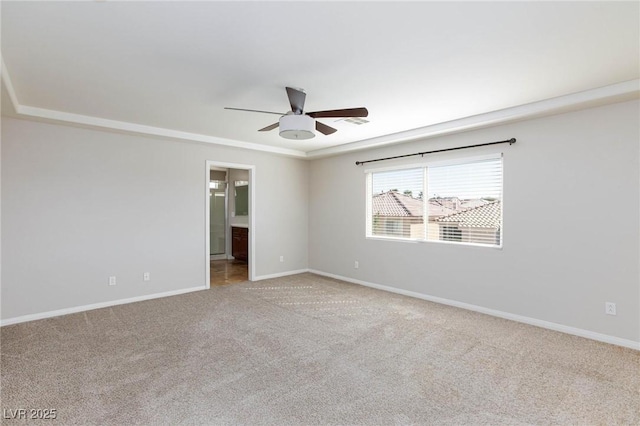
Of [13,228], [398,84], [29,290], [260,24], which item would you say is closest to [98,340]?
[29,290]

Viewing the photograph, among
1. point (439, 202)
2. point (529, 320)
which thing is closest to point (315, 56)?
point (439, 202)

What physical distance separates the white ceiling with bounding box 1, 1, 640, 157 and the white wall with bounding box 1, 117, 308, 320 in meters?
0.54

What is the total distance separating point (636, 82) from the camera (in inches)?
114

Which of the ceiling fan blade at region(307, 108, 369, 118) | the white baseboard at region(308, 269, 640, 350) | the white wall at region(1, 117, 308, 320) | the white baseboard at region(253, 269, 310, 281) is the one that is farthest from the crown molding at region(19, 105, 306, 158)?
the white baseboard at region(308, 269, 640, 350)

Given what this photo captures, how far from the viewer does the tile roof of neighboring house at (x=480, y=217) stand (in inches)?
162

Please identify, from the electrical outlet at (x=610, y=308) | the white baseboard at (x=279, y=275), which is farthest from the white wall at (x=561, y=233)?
the white baseboard at (x=279, y=275)

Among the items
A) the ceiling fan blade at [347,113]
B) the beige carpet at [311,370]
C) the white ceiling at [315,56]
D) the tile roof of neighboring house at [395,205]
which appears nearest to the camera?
the white ceiling at [315,56]

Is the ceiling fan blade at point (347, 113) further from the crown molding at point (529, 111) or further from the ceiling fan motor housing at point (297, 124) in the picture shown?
the crown molding at point (529, 111)

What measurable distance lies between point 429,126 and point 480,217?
55.9 inches

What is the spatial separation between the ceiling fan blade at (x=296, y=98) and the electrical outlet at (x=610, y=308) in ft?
12.1

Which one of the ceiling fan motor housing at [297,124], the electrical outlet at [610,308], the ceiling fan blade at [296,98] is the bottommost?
the electrical outlet at [610,308]

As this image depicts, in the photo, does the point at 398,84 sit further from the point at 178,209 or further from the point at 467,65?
the point at 178,209

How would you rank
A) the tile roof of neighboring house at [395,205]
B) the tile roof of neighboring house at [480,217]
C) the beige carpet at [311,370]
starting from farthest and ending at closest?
the tile roof of neighboring house at [395,205], the tile roof of neighboring house at [480,217], the beige carpet at [311,370]

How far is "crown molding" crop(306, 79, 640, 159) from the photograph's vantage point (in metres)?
3.03
